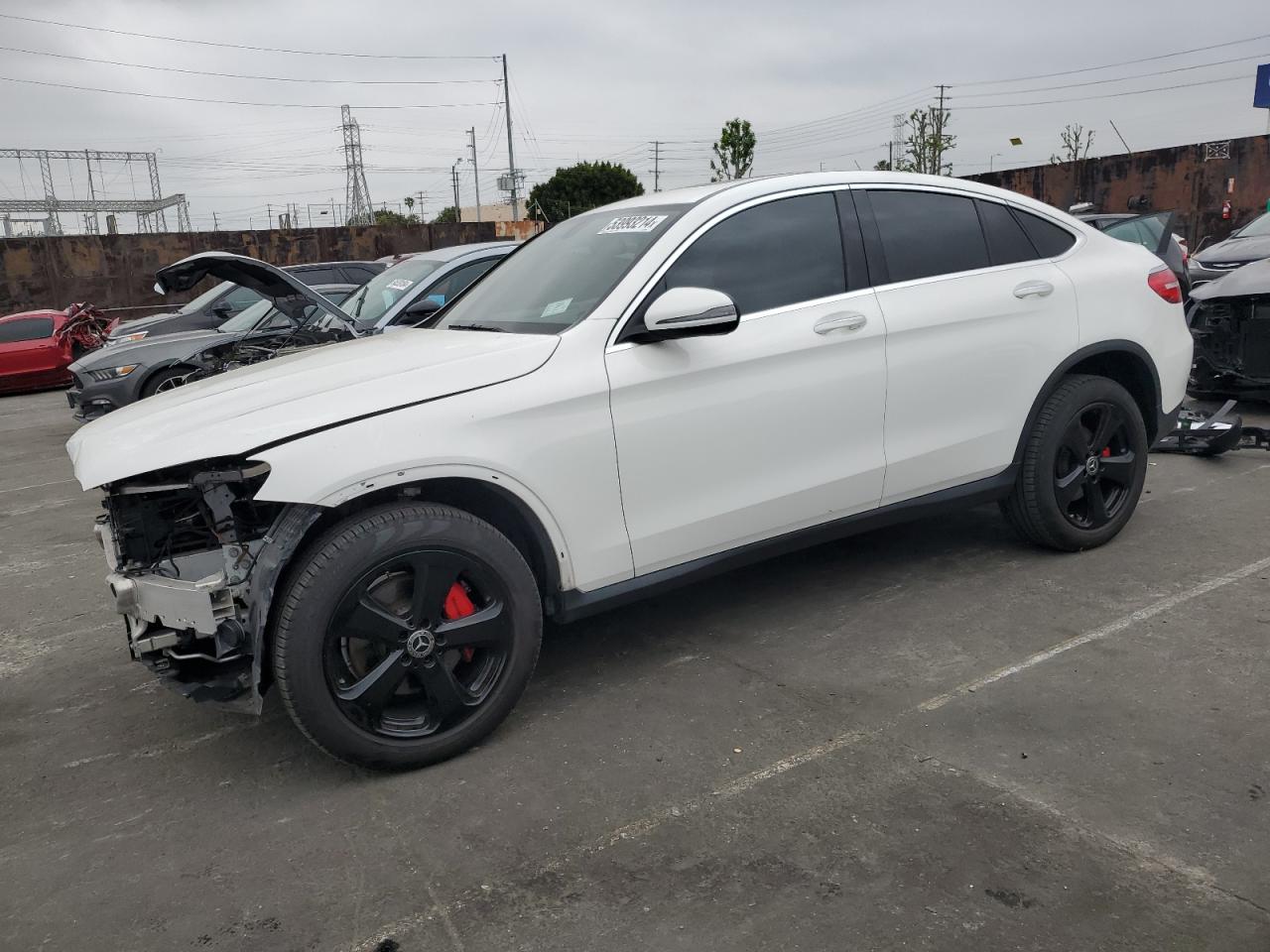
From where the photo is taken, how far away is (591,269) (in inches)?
152

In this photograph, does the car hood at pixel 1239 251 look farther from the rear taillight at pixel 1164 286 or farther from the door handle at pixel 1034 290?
the door handle at pixel 1034 290

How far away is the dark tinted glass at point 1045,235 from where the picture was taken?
182 inches

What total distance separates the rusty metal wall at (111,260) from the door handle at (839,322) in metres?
23.2

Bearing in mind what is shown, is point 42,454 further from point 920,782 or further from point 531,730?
point 920,782

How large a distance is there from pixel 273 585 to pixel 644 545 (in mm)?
1225

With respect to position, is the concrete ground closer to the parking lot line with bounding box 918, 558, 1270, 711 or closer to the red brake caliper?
the parking lot line with bounding box 918, 558, 1270, 711

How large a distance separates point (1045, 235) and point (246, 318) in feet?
29.4

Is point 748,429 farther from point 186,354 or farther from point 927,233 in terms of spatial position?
point 186,354

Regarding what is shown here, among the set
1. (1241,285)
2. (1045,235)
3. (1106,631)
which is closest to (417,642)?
(1106,631)

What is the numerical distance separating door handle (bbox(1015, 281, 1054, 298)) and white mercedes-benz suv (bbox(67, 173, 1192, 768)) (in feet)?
0.06

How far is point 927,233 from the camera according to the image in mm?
4301

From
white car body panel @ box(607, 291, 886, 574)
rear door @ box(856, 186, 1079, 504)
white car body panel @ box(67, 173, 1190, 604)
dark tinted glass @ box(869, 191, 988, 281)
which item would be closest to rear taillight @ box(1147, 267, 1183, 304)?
white car body panel @ box(67, 173, 1190, 604)

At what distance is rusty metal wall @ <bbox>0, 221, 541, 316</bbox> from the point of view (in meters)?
24.7

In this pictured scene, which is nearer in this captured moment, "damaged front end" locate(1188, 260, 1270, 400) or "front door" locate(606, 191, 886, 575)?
"front door" locate(606, 191, 886, 575)
